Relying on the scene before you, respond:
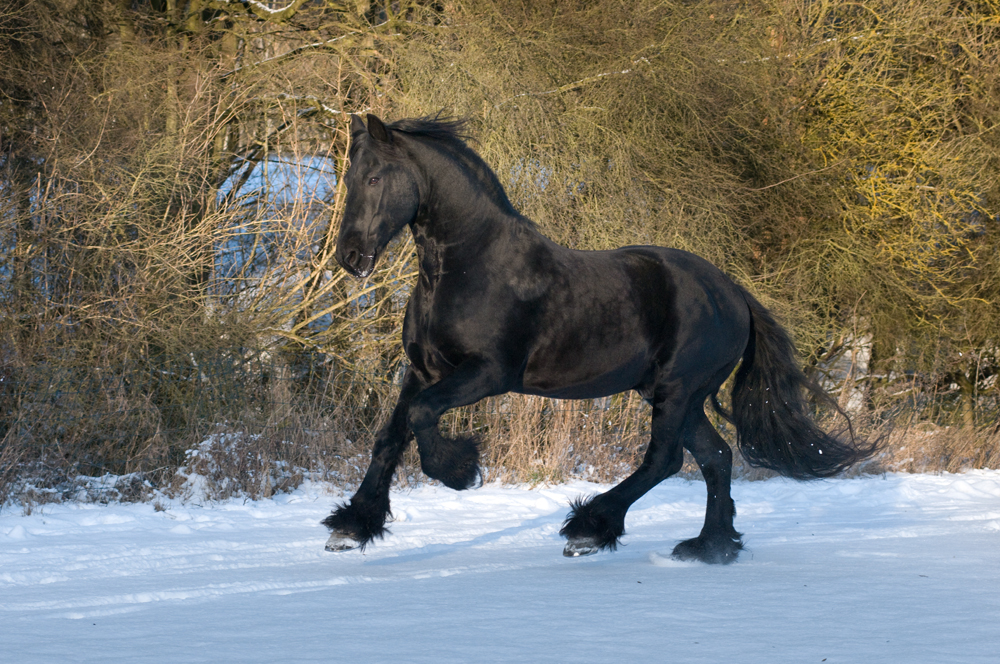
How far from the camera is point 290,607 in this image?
333 centimetres

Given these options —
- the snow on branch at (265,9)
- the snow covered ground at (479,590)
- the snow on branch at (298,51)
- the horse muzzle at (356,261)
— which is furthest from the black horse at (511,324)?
the snow on branch at (265,9)

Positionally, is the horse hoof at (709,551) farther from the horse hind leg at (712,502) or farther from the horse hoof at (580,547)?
the horse hoof at (580,547)

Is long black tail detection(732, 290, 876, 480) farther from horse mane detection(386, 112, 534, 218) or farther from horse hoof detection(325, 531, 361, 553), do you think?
horse hoof detection(325, 531, 361, 553)

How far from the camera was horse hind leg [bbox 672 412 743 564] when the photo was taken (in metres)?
4.61

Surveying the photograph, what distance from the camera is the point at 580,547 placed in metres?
4.45

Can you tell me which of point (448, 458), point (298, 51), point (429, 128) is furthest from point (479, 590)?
point (298, 51)

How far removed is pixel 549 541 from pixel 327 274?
4.44 meters

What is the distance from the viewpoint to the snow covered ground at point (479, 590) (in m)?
2.80

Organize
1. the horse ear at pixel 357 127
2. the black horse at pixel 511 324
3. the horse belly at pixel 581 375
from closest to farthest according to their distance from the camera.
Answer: the black horse at pixel 511 324, the horse ear at pixel 357 127, the horse belly at pixel 581 375

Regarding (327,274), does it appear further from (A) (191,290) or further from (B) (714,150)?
(B) (714,150)

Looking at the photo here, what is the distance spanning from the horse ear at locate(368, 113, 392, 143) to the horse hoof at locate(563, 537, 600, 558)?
2023 mm

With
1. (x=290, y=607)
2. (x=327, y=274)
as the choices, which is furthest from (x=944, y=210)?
(x=290, y=607)

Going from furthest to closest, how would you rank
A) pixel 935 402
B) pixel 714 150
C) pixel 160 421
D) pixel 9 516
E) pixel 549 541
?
pixel 935 402
pixel 714 150
pixel 160 421
pixel 9 516
pixel 549 541

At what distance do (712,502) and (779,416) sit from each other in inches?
34.9
